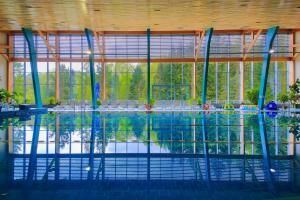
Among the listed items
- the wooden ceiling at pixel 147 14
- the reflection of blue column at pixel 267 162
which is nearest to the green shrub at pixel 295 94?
the wooden ceiling at pixel 147 14

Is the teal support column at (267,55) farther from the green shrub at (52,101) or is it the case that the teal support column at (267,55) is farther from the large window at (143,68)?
the green shrub at (52,101)

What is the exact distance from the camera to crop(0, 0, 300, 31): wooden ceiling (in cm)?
1293

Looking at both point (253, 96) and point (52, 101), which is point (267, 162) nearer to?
point (253, 96)

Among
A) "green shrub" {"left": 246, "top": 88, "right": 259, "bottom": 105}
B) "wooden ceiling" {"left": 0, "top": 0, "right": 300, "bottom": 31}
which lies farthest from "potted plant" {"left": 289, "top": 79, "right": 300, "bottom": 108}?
"wooden ceiling" {"left": 0, "top": 0, "right": 300, "bottom": 31}

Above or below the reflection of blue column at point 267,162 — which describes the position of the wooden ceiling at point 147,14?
above

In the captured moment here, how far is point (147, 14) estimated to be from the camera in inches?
592

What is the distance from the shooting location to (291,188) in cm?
409

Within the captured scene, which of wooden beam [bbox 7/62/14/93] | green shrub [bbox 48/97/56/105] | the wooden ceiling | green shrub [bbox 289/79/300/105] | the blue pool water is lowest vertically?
the blue pool water

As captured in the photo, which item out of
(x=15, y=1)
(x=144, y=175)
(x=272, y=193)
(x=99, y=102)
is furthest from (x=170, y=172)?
(x=99, y=102)

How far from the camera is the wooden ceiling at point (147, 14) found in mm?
12930

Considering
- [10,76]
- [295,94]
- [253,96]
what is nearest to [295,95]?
[295,94]

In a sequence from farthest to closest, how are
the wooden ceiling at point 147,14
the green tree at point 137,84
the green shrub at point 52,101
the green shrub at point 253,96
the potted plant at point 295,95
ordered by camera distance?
the green tree at point 137,84 < the green shrub at point 52,101 < the green shrub at point 253,96 < the potted plant at point 295,95 < the wooden ceiling at point 147,14

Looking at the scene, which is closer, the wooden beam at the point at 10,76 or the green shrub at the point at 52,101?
the green shrub at the point at 52,101

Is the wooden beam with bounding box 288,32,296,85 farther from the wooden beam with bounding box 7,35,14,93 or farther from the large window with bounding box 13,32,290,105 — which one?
the wooden beam with bounding box 7,35,14,93
